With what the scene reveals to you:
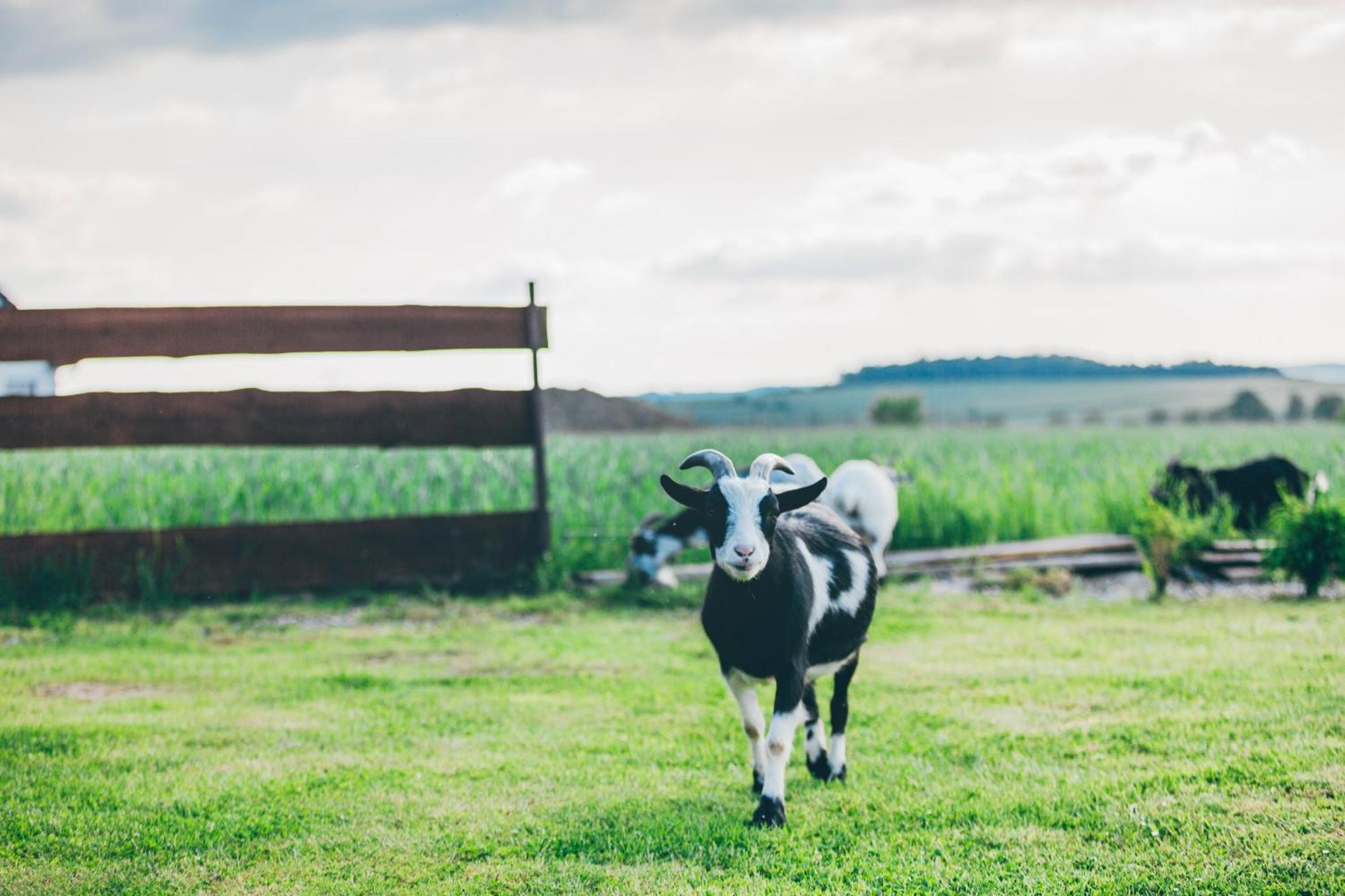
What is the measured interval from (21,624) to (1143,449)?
2029 cm

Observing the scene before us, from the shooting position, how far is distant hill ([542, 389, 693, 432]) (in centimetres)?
6200

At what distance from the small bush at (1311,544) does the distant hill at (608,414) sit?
1858 inches

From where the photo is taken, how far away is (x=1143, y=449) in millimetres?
25125

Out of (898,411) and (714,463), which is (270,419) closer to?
(714,463)

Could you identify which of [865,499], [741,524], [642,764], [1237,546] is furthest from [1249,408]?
[741,524]

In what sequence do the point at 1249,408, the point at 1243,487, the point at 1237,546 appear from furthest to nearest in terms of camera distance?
the point at 1249,408 < the point at 1243,487 < the point at 1237,546

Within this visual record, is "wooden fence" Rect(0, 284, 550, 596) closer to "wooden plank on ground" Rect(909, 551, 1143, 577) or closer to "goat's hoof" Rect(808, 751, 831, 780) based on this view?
"wooden plank on ground" Rect(909, 551, 1143, 577)

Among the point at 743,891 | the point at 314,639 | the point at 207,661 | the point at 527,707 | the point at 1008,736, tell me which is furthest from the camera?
the point at 314,639

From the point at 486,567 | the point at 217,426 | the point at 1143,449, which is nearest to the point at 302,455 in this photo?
the point at 217,426

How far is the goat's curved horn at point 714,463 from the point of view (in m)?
5.61

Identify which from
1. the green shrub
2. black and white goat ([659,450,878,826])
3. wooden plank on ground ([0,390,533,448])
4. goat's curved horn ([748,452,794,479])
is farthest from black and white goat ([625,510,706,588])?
goat's curved horn ([748,452,794,479])

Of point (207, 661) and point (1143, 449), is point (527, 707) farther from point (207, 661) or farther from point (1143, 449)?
point (1143, 449)

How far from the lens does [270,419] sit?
41.0 ft

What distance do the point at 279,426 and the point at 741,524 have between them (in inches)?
323
